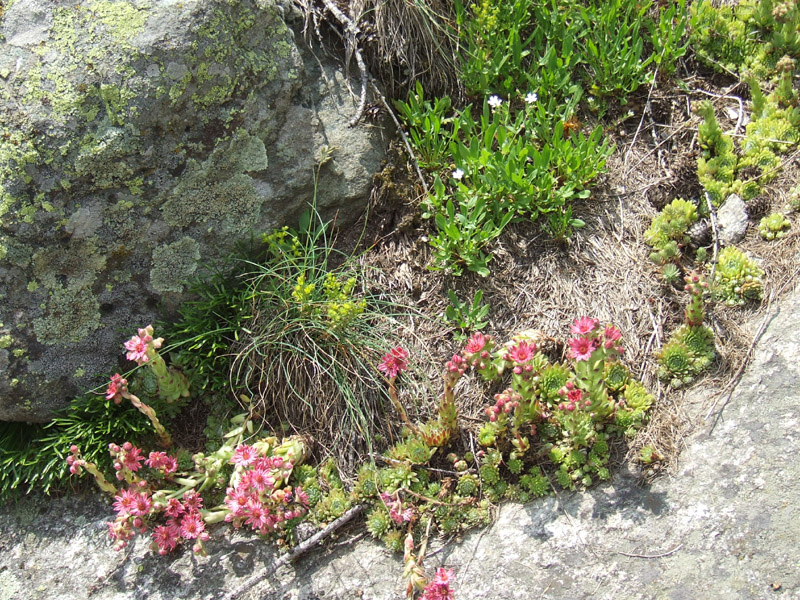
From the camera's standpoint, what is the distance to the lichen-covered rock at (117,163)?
3439 mm

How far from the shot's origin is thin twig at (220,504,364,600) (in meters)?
3.21

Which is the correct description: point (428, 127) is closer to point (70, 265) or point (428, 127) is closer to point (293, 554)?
point (70, 265)

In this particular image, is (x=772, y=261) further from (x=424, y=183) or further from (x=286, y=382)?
(x=286, y=382)

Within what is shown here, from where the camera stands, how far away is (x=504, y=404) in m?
3.32

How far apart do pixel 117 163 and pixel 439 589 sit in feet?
8.96

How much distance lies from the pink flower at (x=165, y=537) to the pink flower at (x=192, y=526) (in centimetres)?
4

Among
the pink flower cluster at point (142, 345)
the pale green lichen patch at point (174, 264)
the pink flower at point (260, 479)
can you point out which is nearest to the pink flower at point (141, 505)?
the pink flower at point (260, 479)

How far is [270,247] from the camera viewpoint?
151 inches

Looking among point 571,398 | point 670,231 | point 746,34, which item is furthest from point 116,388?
point 746,34

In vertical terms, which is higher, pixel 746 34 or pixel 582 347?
pixel 746 34

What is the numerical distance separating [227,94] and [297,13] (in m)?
0.88

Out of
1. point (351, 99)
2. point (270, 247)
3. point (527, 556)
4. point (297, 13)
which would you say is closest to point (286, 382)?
point (270, 247)

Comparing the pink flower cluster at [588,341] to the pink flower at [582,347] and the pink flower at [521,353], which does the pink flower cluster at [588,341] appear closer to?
the pink flower at [582,347]

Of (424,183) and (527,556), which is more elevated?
(424,183)
